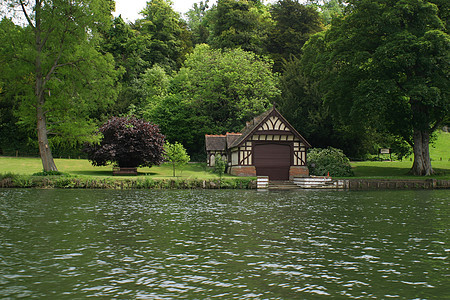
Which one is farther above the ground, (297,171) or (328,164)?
(328,164)

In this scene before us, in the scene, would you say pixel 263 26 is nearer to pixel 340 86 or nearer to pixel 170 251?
pixel 340 86

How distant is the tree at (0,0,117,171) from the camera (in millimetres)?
35156

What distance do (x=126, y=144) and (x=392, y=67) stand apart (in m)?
26.0

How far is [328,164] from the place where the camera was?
141 feet

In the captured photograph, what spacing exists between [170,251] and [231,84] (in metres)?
45.7

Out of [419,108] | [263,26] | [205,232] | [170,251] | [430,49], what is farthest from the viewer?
[263,26]

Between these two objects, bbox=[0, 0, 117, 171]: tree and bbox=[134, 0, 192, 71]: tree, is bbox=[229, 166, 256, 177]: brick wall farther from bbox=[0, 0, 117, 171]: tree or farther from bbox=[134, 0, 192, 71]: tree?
bbox=[134, 0, 192, 71]: tree

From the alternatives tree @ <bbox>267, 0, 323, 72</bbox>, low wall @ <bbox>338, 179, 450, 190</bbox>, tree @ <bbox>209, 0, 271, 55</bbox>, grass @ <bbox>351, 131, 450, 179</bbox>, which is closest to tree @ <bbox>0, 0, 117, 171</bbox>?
low wall @ <bbox>338, 179, 450, 190</bbox>

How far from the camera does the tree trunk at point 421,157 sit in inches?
1572

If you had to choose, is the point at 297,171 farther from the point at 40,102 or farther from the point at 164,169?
the point at 40,102

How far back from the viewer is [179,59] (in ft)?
257

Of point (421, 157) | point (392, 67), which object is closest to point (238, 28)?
point (392, 67)

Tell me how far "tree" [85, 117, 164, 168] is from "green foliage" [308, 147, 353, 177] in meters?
15.8

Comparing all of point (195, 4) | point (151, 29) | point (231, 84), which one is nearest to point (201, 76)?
point (231, 84)
